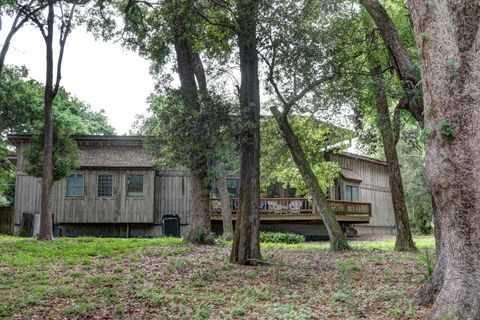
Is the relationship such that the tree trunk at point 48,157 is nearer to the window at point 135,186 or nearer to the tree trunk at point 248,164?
the window at point 135,186

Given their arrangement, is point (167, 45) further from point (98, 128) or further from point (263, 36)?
point (98, 128)

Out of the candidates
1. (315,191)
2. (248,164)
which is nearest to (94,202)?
(315,191)

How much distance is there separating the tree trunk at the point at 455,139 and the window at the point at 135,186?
64.1 feet

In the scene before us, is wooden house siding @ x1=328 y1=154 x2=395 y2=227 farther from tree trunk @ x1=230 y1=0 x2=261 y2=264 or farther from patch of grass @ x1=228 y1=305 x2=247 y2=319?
patch of grass @ x1=228 y1=305 x2=247 y2=319

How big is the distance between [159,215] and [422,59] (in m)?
20.0

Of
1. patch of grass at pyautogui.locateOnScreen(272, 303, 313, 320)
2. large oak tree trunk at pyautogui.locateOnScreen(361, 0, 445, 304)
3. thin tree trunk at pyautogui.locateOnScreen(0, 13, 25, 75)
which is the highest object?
thin tree trunk at pyautogui.locateOnScreen(0, 13, 25, 75)

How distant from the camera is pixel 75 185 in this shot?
78.2ft

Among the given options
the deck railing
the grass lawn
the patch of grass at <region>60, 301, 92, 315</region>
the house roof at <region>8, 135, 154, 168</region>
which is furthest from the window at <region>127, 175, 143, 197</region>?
the patch of grass at <region>60, 301, 92, 315</region>

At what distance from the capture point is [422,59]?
5.99 m

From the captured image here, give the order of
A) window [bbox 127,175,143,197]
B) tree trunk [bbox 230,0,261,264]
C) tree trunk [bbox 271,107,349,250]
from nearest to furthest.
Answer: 1. tree trunk [bbox 230,0,261,264]
2. tree trunk [bbox 271,107,349,250]
3. window [bbox 127,175,143,197]

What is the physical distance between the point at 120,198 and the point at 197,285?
15.8 meters

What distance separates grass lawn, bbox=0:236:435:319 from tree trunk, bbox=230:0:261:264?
0.52 meters

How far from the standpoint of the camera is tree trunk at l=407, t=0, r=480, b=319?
18.1 ft

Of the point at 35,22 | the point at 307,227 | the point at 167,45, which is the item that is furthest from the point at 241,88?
the point at 307,227
